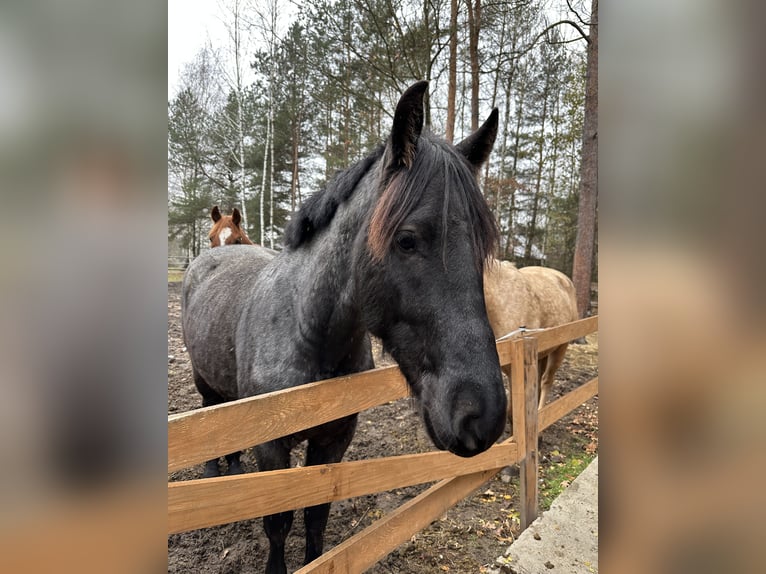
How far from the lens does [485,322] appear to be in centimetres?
130

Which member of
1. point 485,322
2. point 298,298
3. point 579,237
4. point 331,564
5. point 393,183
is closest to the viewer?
point 485,322

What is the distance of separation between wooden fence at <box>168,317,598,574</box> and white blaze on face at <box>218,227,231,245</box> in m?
5.06

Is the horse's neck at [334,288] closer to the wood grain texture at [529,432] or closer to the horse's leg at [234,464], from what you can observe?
the wood grain texture at [529,432]

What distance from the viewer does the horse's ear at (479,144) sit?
1.68m

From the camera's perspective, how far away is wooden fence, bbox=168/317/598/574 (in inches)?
44.6

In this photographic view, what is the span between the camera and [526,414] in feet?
9.41

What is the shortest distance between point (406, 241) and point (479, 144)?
67 cm

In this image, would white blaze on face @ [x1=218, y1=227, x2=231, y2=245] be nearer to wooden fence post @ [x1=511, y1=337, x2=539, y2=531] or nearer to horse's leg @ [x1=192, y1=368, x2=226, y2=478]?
horse's leg @ [x1=192, y1=368, x2=226, y2=478]

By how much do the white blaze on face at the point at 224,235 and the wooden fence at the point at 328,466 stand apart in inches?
199

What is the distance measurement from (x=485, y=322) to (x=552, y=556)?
1974 millimetres

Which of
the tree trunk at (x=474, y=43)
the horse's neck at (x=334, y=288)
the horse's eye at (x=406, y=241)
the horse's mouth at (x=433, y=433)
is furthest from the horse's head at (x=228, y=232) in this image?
the horse's mouth at (x=433, y=433)
